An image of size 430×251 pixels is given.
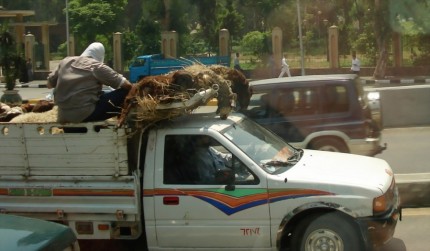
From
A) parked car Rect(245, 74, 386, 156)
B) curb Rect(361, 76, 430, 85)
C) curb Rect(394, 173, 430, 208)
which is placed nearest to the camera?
curb Rect(394, 173, 430, 208)

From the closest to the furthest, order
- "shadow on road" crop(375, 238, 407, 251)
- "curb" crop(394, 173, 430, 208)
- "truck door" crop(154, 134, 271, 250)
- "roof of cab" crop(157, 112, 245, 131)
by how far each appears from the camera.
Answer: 1. "truck door" crop(154, 134, 271, 250)
2. "roof of cab" crop(157, 112, 245, 131)
3. "shadow on road" crop(375, 238, 407, 251)
4. "curb" crop(394, 173, 430, 208)

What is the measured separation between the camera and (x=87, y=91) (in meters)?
6.46

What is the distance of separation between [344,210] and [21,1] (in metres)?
59.3

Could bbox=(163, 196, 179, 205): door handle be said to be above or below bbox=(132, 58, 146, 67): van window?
below

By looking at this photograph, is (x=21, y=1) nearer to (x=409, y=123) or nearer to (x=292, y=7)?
(x=292, y=7)

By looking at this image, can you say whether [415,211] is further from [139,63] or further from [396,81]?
[139,63]

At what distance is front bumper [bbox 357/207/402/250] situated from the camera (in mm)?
5621

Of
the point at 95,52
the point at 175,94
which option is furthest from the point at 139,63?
the point at 175,94

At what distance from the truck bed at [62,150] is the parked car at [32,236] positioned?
1.73 metres

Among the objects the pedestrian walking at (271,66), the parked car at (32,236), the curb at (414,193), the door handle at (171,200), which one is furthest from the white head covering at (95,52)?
the pedestrian walking at (271,66)

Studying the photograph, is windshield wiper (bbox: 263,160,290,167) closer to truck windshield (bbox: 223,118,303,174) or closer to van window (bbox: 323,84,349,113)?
truck windshield (bbox: 223,118,303,174)

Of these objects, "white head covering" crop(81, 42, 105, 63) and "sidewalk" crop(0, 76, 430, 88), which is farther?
"sidewalk" crop(0, 76, 430, 88)

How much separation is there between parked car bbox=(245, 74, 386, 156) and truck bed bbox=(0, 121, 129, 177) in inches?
174

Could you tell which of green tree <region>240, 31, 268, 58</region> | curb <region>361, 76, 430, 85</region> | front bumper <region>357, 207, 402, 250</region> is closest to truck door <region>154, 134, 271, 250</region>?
front bumper <region>357, 207, 402, 250</region>
